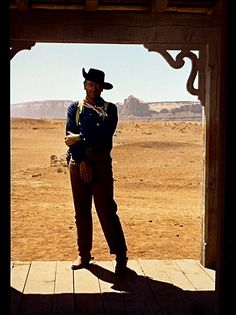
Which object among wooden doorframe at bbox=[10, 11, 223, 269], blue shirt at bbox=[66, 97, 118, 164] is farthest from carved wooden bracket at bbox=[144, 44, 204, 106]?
blue shirt at bbox=[66, 97, 118, 164]

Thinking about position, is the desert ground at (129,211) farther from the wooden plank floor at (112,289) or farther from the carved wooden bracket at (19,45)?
the carved wooden bracket at (19,45)

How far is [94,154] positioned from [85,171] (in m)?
0.21

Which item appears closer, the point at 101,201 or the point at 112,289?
the point at 112,289

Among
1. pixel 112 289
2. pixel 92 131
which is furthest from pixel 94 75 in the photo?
pixel 112 289

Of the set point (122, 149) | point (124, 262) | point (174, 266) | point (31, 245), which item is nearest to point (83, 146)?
point (124, 262)

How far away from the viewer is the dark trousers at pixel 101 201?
18.6 feet

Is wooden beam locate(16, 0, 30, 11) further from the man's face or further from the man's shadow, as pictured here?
the man's shadow

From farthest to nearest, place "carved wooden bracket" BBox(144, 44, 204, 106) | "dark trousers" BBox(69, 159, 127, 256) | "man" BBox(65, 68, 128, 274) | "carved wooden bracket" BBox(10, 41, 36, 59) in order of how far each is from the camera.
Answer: "carved wooden bracket" BBox(144, 44, 204, 106)
"carved wooden bracket" BBox(10, 41, 36, 59)
"dark trousers" BBox(69, 159, 127, 256)
"man" BBox(65, 68, 128, 274)

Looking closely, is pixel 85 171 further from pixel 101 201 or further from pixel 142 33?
pixel 142 33

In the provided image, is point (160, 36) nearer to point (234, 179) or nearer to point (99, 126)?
point (99, 126)

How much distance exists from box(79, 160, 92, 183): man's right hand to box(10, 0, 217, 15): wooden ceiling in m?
1.70

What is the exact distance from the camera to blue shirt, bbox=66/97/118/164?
557 centimetres

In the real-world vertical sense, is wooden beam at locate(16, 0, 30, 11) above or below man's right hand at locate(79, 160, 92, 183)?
above

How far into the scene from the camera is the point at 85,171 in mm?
5562
